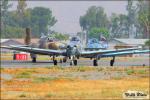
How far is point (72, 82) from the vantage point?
32.0 meters

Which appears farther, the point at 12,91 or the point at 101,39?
the point at 101,39

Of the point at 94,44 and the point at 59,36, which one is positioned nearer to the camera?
the point at 94,44

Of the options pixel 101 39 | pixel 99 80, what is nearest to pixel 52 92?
pixel 99 80

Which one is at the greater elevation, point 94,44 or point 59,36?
point 59,36

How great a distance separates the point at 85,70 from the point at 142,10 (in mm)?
149687

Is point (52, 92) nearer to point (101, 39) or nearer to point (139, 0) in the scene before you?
point (101, 39)

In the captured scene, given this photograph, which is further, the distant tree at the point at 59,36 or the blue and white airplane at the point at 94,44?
the distant tree at the point at 59,36

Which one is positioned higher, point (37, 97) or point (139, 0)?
point (139, 0)

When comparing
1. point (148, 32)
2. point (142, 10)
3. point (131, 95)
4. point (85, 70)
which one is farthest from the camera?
point (142, 10)

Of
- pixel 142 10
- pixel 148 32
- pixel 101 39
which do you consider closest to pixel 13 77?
pixel 101 39

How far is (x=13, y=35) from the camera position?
192 metres

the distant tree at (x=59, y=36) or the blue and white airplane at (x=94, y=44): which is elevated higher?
the distant tree at (x=59, y=36)

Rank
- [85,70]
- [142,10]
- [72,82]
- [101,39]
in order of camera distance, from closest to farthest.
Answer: [72,82], [85,70], [101,39], [142,10]

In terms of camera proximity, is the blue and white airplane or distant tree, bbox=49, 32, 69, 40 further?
distant tree, bbox=49, 32, 69, 40
